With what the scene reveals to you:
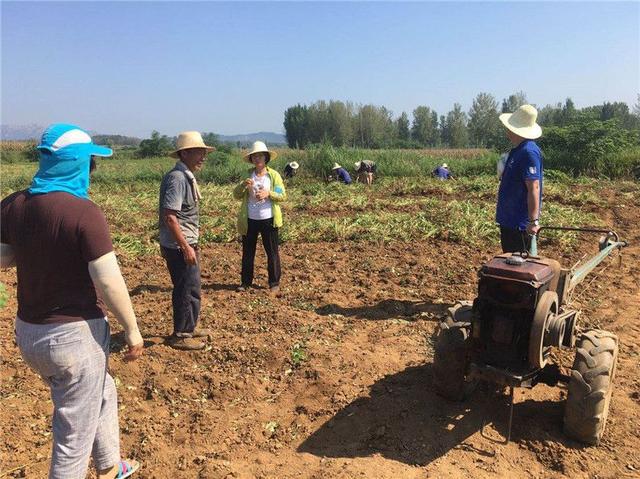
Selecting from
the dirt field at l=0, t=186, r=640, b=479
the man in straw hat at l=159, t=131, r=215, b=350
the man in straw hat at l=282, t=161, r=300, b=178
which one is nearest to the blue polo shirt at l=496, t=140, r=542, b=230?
the dirt field at l=0, t=186, r=640, b=479

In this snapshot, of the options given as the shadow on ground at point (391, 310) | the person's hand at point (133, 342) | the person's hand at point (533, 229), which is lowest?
the shadow on ground at point (391, 310)

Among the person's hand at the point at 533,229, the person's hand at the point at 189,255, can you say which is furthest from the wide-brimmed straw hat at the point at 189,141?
the person's hand at the point at 533,229

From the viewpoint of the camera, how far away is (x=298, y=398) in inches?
146

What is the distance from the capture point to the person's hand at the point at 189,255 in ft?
13.8

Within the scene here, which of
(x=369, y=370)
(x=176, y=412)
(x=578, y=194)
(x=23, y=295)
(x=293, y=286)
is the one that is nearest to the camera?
(x=23, y=295)

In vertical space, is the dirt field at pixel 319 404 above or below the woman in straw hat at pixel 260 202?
below

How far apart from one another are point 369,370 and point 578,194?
10758mm

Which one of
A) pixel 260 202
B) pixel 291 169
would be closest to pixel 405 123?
pixel 291 169

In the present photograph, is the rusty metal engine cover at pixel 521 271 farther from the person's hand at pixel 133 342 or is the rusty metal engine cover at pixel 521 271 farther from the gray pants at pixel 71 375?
the gray pants at pixel 71 375

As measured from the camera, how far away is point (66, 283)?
88.1 inches

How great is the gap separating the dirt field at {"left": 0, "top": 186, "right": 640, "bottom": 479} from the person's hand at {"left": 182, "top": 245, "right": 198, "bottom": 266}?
0.83m

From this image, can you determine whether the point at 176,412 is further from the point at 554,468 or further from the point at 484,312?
the point at 554,468

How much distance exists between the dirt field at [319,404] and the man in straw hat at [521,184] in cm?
116

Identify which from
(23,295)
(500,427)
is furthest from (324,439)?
(23,295)
